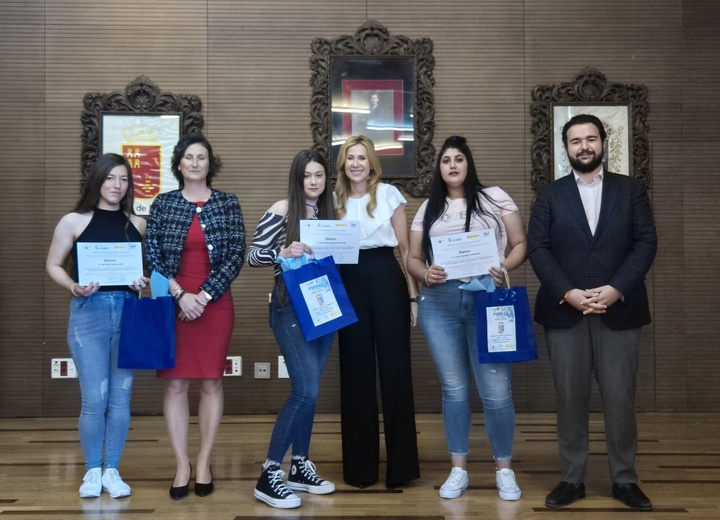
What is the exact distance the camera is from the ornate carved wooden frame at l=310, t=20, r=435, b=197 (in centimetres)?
491

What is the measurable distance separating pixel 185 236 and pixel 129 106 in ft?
7.28

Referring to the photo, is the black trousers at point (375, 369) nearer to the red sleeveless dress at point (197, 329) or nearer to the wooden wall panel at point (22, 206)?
the red sleeveless dress at point (197, 329)

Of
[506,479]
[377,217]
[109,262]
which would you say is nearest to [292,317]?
[377,217]

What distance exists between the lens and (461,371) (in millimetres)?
3064

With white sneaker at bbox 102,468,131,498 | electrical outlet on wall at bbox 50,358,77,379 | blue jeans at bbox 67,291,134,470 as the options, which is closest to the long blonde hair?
blue jeans at bbox 67,291,134,470

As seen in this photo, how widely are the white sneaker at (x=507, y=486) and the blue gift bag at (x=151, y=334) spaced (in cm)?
141

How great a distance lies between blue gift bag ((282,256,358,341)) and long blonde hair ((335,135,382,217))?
31cm

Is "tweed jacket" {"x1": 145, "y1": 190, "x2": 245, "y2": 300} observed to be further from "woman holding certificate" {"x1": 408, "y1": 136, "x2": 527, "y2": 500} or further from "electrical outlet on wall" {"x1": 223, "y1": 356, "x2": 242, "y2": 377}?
"electrical outlet on wall" {"x1": 223, "y1": 356, "x2": 242, "y2": 377}

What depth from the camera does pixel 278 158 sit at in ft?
16.3

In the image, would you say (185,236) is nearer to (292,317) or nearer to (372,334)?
(292,317)

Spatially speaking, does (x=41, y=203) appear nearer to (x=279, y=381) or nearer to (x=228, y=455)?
(x=279, y=381)

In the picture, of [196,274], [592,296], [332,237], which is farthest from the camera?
[196,274]

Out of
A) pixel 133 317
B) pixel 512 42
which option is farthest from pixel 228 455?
pixel 512 42

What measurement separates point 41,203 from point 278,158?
5.25 feet
